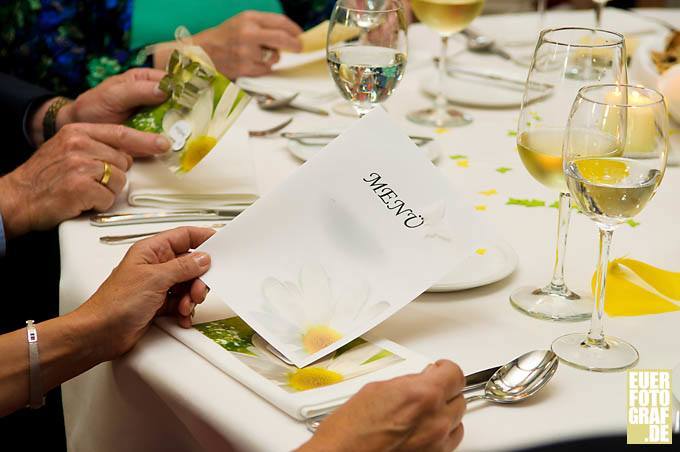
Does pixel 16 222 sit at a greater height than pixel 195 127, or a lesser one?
lesser

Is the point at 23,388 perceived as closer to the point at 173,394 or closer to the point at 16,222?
the point at 173,394

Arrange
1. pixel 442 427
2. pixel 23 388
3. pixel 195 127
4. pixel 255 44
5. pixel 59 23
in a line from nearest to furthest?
pixel 442 427 < pixel 23 388 < pixel 195 127 < pixel 255 44 < pixel 59 23

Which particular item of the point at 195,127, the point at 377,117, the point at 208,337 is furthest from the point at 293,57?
the point at 208,337

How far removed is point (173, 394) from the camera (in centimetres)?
84

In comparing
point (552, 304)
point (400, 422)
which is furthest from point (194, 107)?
point (400, 422)

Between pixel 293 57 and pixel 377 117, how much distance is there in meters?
0.98

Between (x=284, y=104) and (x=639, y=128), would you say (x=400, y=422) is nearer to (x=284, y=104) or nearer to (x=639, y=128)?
(x=639, y=128)

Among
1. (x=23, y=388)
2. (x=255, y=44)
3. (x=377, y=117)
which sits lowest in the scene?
(x=23, y=388)

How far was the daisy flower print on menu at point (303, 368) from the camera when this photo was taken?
2.76 ft

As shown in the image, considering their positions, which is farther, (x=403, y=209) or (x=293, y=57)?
(x=293, y=57)

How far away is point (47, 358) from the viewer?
37.6 inches

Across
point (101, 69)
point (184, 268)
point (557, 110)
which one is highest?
point (557, 110)

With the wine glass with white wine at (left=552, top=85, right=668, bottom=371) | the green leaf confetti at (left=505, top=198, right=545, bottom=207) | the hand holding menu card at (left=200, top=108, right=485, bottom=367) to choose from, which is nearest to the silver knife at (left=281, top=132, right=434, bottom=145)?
the green leaf confetti at (left=505, top=198, right=545, bottom=207)

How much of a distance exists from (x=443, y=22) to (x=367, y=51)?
0.35 meters
